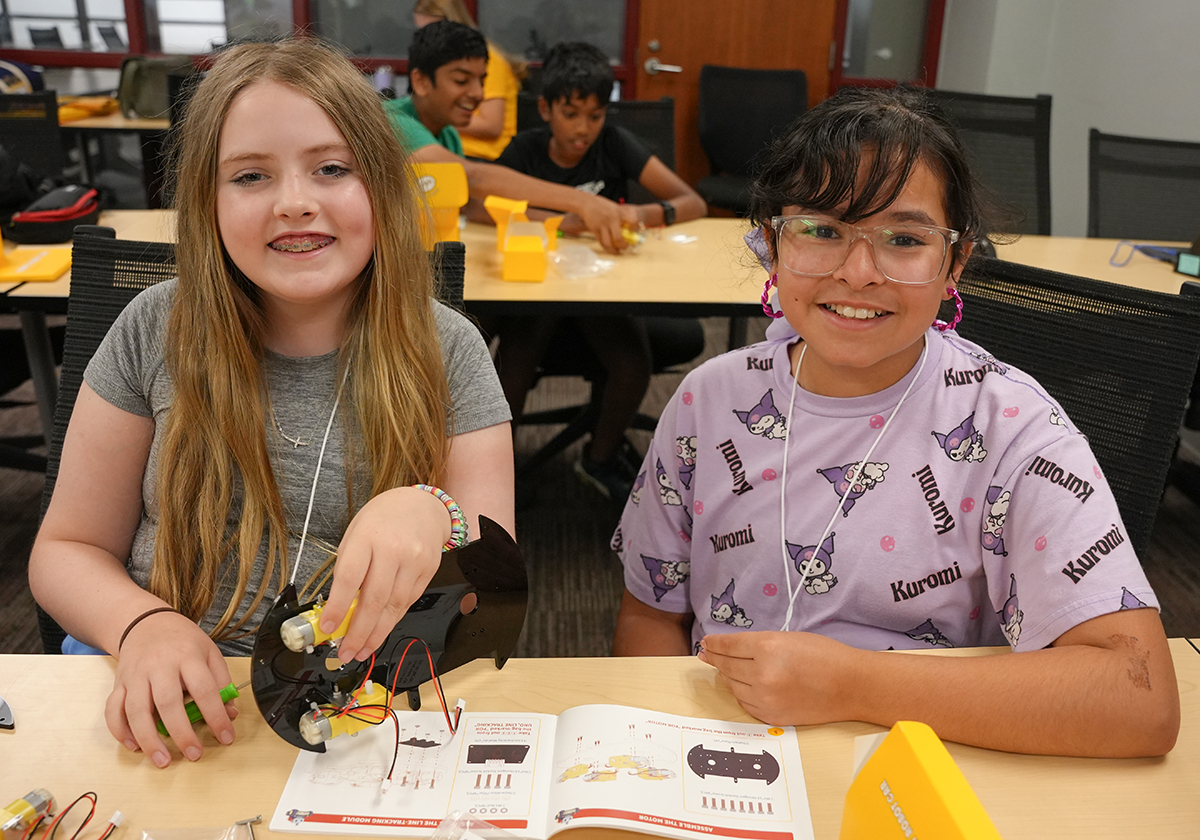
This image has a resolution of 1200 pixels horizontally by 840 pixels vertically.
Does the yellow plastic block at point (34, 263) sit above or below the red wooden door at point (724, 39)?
below

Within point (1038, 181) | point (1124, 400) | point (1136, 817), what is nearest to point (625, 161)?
point (1038, 181)

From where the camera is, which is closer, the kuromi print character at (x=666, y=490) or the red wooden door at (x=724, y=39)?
the kuromi print character at (x=666, y=490)

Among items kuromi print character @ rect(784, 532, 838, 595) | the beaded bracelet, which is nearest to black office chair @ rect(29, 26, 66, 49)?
the beaded bracelet

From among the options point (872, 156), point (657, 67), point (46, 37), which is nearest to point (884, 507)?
point (872, 156)

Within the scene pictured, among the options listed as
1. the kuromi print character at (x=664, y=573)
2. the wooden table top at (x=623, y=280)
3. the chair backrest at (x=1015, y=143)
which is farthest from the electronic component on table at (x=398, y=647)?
the chair backrest at (x=1015, y=143)

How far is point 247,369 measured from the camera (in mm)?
1107

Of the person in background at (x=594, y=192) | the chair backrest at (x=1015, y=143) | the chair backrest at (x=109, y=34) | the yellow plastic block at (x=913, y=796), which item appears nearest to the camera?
the yellow plastic block at (x=913, y=796)

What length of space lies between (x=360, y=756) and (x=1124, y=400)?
116cm

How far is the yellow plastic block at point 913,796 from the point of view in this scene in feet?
2.00

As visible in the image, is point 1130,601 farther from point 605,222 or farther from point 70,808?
point 605,222

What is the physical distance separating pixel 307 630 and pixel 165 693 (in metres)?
0.20

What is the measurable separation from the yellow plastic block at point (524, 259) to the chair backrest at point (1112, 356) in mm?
982

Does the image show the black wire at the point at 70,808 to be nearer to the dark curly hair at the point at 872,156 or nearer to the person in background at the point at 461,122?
the dark curly hair at the point at 872,156

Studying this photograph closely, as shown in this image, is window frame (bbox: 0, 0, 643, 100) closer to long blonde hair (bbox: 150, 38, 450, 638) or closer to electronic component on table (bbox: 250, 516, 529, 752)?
long blonde hair (bbox: 150, 38, 450, 638)
